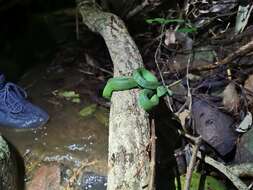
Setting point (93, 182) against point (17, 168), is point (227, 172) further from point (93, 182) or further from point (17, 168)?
point (17, 168)

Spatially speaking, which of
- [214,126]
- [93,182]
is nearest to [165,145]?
[214,126]

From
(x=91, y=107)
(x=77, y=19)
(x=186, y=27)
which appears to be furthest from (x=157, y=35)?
(x=91, y=107)

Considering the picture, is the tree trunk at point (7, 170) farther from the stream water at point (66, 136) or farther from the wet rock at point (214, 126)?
the wet rock at point (214, 126)

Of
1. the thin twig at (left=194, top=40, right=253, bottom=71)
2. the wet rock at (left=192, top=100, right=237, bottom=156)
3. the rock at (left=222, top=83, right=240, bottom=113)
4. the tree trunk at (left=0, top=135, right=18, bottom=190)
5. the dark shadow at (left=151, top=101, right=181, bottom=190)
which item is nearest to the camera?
the tree trunk at (left=0, top=135, right=18, bottom=190)

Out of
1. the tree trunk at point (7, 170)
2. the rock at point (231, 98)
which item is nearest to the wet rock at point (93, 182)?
the tree trunk at point (7, 170)

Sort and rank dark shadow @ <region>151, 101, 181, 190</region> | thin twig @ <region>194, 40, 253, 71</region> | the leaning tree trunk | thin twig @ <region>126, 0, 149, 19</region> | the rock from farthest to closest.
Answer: thin twig @ <region>126, 0, 149, 19</region> < thin twig @ <region>194, 40, 253, 71</region> < the rock < dark shadow @ <region>151, 101, 181, 190</region> < the leaning tree trunk

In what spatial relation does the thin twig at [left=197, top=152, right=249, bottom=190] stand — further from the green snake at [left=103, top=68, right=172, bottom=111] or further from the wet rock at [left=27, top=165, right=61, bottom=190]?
the wet rock at [left=27, top=165, right=61, bottom=190]

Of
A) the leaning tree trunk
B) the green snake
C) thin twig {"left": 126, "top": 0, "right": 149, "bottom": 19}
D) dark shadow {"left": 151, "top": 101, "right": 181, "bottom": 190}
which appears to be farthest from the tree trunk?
thin twig {"left": 126, "top": 0, "right": 149, "bottom": 19}
